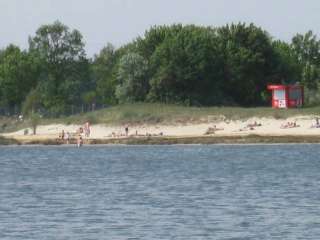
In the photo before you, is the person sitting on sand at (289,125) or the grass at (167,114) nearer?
the person sitting on sand at (289,125)

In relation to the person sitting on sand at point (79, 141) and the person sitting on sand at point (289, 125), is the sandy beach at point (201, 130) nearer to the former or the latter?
the person sitting on sand at point (289, 125)

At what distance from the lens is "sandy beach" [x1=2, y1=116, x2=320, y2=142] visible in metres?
90.2

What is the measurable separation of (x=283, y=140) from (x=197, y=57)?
72.0ft

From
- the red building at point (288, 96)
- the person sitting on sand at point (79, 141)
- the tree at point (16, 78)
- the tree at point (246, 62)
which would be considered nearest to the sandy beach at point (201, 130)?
Answer: the person sitting on sand at point (79, 141)

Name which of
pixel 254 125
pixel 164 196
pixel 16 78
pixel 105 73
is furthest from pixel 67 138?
pixel 105 73

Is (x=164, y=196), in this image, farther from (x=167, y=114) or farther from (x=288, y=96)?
(x=288, y=96)

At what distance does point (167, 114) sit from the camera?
9831cm

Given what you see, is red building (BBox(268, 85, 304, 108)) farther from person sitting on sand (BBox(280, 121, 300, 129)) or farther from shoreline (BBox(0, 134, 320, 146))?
shoreline (BBox(0, 134, 320, 146))

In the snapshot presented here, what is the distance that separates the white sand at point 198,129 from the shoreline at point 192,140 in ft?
2.73

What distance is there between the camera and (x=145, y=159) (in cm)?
7981

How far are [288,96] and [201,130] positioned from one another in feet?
38.5

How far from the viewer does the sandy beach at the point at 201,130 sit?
3553 inches

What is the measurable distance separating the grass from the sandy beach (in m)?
0.64

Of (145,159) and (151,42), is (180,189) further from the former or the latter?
(151,42)
